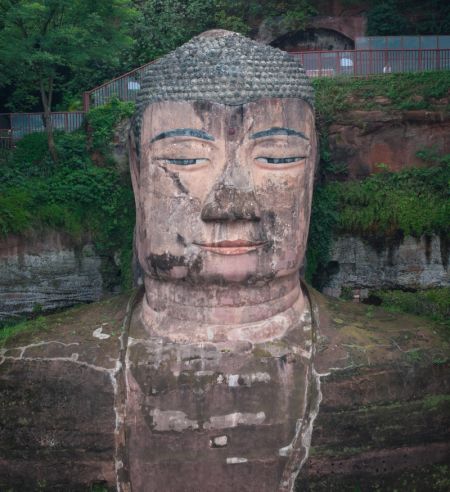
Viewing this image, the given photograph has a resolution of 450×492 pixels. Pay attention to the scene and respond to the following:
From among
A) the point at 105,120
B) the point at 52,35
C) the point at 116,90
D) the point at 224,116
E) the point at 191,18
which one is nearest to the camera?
the point at 224,116

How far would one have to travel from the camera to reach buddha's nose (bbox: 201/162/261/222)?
7145 millimetres

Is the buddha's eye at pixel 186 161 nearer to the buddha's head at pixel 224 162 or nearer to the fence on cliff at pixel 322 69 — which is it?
the buddha's head at pixel 224 162

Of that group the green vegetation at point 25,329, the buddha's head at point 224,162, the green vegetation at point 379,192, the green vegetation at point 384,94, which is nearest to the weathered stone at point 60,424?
the green vegetation at point 25,329

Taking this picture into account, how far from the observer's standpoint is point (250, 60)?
754 cm

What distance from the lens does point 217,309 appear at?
7566mm

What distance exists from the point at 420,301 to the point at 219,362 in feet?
13.1

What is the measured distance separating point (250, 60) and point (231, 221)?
1.54m

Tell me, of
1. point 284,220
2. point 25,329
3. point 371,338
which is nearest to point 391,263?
point 371,338

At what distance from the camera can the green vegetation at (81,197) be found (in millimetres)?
11211

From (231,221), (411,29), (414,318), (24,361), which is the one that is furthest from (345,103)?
(411,29)

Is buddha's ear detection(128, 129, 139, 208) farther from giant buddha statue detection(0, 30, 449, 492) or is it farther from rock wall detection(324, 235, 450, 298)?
rock wall detection(324, 235, 450, 298)

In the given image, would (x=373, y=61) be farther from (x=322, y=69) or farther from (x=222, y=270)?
(x=222, y=270)

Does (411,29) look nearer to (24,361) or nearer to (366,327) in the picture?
(366,327)

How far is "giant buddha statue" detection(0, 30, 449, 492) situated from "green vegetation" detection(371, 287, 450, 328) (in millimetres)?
2746
